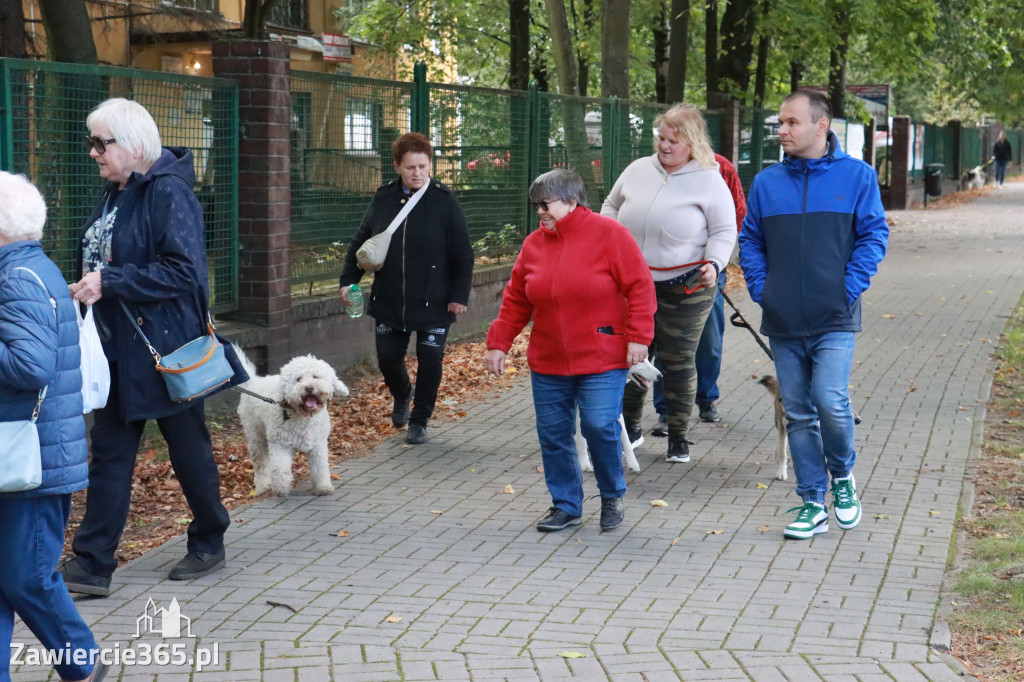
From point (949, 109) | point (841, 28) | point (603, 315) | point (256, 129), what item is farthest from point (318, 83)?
point (949, 109)

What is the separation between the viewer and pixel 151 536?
6.24 m

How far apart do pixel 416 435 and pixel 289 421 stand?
1587 millimetres

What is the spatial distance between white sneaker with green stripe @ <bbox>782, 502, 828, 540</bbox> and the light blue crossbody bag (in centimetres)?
359

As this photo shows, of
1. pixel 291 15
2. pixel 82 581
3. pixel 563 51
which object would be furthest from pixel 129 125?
pixel 291 15

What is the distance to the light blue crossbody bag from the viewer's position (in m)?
3.71

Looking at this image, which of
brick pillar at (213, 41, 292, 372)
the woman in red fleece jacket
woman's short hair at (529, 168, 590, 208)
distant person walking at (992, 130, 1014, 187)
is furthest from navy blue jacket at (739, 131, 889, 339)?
distant person walking at (992, 130, 1014, 187)

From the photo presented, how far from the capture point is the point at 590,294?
5.88 metres

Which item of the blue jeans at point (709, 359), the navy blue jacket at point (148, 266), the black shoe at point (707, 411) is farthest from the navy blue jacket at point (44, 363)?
the black shoe at point (707, 411)

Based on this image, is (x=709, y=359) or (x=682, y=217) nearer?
(x=682, y=217)

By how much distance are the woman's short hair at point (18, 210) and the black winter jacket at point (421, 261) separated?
410cm

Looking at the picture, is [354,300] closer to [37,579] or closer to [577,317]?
[577,317]

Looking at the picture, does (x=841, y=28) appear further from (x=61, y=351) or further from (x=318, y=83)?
(x=61, y=351)

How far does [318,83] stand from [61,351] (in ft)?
20.2

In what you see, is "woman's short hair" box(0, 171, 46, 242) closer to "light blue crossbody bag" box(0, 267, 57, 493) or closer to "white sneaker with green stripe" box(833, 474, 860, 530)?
"light blue crossbody bag" box(0, 267, 57, 493)
